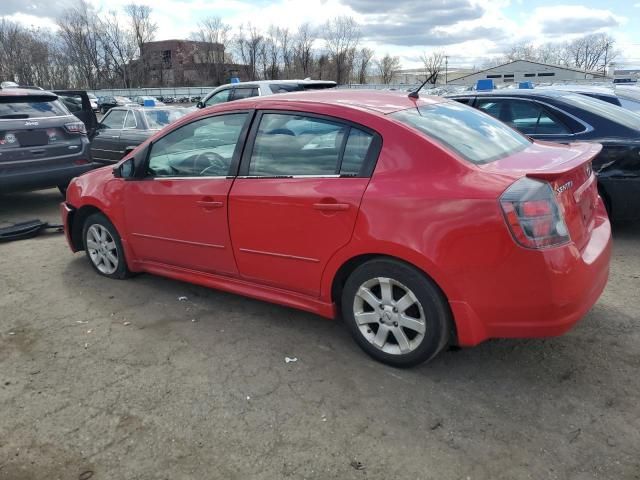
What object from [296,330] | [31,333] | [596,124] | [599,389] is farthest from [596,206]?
[31,333]

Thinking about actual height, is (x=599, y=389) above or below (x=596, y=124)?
below

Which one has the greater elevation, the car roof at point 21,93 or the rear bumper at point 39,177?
the car roof at point 21,93

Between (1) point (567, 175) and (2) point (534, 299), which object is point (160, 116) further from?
(2) point (534, 299)

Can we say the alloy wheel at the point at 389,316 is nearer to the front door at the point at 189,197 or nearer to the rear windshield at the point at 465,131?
the rear windshield at the point at 465,131

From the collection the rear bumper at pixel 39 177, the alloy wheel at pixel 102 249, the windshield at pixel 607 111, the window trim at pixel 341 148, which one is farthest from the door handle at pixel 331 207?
the rear bumper at pixel 39 177

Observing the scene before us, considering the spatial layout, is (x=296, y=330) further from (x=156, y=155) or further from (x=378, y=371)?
(x=156, y=155)

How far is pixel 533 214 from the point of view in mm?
2574

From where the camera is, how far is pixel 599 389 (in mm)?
2836

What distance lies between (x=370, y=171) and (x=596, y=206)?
4.93 ft

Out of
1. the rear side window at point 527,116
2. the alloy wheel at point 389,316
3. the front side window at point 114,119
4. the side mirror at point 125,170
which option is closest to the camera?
the alloy wheel at point 389,316

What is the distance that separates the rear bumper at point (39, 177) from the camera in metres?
6.83

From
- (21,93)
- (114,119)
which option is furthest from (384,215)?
(114,119)

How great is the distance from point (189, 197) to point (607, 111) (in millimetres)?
4538

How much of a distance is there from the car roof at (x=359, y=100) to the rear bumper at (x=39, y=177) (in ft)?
15.3
